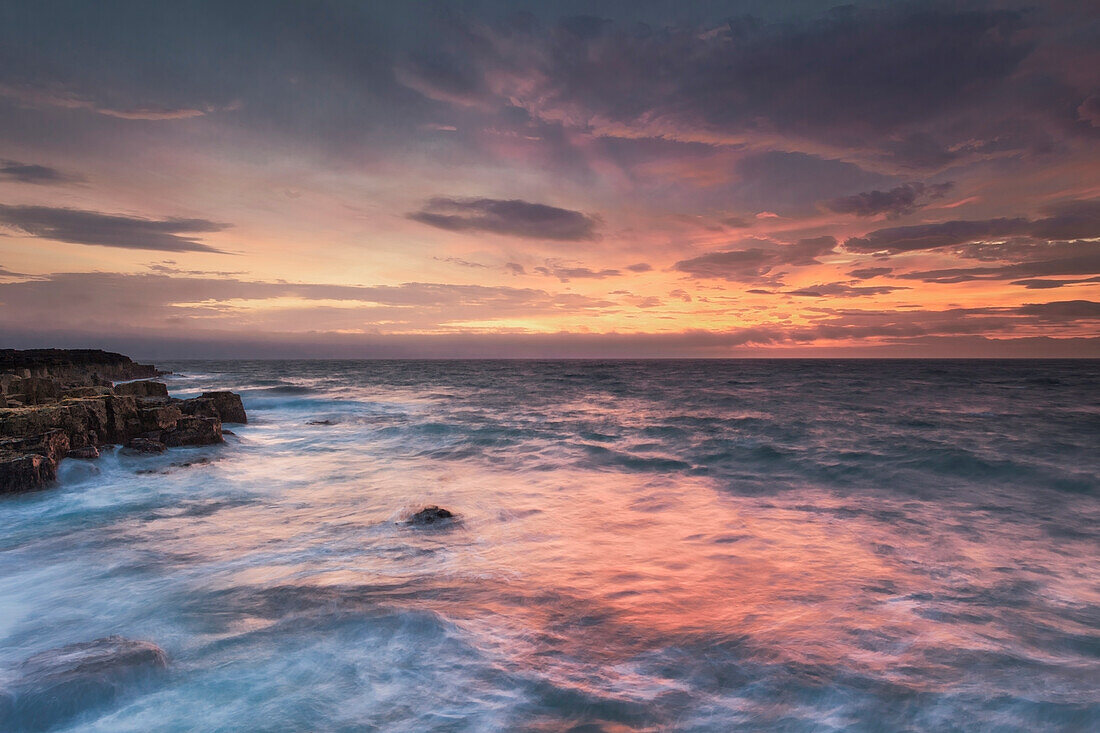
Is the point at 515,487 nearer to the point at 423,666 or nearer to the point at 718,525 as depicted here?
the point at 718,525

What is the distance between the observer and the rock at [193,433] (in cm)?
1397

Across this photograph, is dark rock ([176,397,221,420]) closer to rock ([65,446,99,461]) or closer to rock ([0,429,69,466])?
rock ([65,446,99,461])

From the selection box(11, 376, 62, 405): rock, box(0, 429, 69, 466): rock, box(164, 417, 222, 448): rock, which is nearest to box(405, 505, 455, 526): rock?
box(0, 429, 69, 466): rock

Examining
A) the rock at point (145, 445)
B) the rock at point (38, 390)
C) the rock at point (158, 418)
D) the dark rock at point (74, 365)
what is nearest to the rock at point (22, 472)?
the rock at point (145, 445)

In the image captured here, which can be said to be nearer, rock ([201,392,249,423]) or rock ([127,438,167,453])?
rock ([127,438,167,453])

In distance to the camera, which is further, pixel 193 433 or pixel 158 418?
pixel 193 433

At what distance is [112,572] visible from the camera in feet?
22.1

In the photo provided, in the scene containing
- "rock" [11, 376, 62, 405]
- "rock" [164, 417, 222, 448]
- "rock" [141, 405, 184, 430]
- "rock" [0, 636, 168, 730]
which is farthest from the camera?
"rock" [11, 376, 62, 405]

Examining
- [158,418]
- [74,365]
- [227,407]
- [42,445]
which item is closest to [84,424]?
[158,418]

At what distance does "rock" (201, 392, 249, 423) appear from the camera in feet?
58.6

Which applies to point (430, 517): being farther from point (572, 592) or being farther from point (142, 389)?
point (142, 389)

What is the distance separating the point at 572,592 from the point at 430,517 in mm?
3481

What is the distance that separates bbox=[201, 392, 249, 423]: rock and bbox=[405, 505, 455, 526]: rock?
12664mm

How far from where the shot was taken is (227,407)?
60.5 feet
